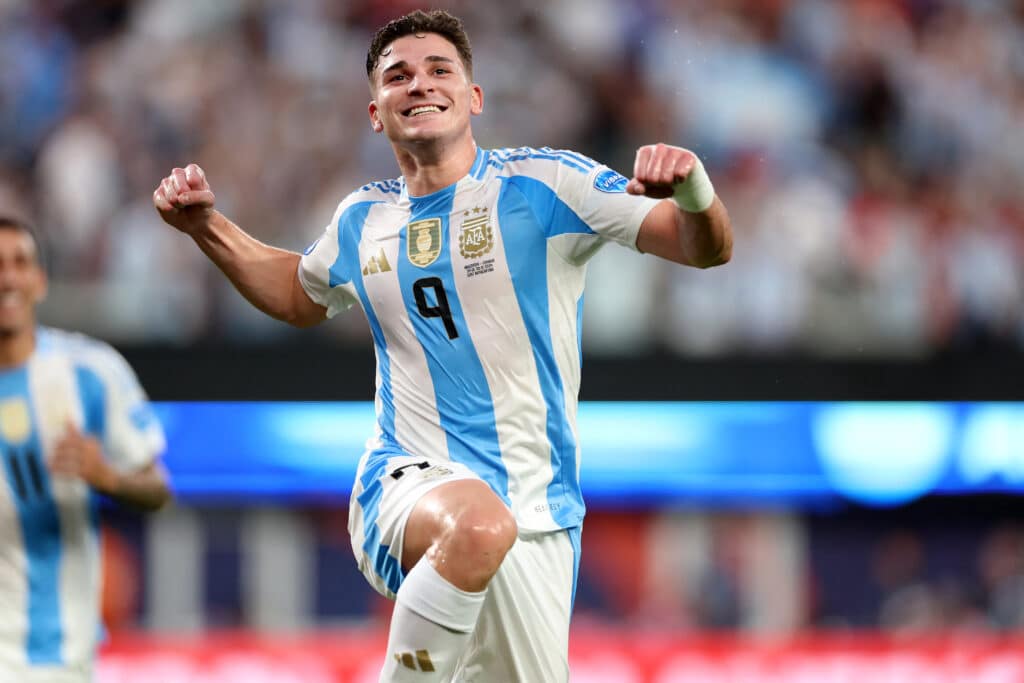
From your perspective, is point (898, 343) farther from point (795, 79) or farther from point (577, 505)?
point (577, 505)

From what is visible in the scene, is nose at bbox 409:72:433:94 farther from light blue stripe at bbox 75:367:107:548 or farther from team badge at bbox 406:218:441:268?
light blue stripe at bbox 75:367:107:548

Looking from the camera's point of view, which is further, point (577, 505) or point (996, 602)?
point (996, 602)

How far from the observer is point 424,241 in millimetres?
4566

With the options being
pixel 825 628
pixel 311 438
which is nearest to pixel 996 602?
pixel 825 628

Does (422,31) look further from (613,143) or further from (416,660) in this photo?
(613,143)

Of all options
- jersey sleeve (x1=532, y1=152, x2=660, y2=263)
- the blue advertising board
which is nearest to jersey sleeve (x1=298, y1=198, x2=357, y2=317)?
jersey sleeve (x1=532, y1=152, x2=660, y2=263)

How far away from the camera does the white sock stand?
12.9 ft

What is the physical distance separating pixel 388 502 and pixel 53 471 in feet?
4.55

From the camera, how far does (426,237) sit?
4570 mm

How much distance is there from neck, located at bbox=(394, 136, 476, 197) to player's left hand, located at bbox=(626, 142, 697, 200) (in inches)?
34.4

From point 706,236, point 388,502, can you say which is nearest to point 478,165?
point 706,236

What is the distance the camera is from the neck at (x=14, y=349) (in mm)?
5305

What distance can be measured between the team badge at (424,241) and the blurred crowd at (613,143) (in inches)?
204

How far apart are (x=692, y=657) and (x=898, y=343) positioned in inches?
131
